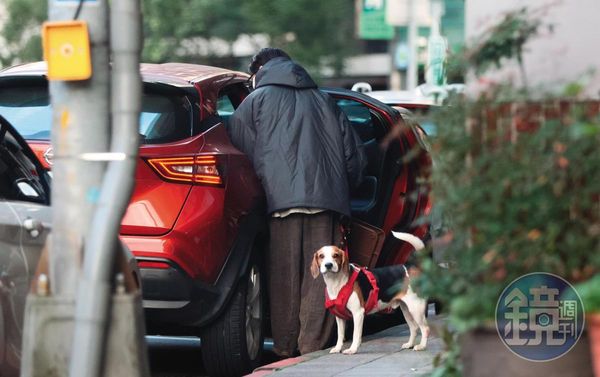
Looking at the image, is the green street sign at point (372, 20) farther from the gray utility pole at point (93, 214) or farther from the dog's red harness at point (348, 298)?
the gray utility pole at point (93, 214)

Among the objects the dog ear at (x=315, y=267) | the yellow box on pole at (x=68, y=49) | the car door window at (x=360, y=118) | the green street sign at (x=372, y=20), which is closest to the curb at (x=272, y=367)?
the dog ear at (x=315, y=267)

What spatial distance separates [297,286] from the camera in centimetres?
→ 918

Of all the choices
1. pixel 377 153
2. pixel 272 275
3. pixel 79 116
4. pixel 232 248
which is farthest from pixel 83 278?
pixel 377 153

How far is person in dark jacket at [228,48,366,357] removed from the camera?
29.8ft

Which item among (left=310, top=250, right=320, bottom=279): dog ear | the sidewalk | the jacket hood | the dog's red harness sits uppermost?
the jacket hood

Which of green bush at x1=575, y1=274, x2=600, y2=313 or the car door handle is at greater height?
green bush at x1=575, y1=274, x2=600, y2=313

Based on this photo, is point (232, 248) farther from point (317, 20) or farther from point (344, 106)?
point (317, 20)

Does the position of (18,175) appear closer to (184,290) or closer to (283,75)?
(184,290)

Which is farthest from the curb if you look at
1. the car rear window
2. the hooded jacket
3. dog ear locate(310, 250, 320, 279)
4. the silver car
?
the silver car

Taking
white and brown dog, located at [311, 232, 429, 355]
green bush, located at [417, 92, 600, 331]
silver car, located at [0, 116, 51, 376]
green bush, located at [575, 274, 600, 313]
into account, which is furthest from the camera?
white and brown dog, located at [311, 232, 429, 355]

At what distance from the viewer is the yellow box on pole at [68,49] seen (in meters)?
5.82

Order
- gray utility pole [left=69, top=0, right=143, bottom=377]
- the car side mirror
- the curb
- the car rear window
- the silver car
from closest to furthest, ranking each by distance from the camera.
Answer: gray utility pole [left=69, top=0, right=143, bottom=377] → the silver car → the car side mirror → the curb → the car rear window

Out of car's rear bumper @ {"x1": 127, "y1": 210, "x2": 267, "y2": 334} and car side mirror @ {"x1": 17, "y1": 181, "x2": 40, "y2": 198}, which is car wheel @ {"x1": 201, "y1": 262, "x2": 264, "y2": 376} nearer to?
car's rear bumper @ {"x1": 127, "y1": 210, "x2": 267, "y2": 334}

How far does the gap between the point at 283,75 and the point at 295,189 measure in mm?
811
